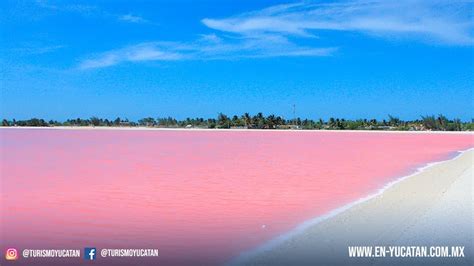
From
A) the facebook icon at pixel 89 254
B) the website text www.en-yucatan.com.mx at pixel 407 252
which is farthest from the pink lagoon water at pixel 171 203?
the website text www.en-yucatan.com.mx at pixel 407 252

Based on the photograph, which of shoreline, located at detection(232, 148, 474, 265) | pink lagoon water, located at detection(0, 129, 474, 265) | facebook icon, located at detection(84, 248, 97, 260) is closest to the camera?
facebook icon, located at detection(84, 248, 97, 260)

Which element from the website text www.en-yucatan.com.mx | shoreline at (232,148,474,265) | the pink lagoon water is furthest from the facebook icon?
the website text www.en-yucatan.com.mx

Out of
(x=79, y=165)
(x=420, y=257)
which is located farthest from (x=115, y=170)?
(x=420, y=257)

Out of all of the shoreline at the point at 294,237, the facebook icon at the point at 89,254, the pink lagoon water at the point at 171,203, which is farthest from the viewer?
the pink lagoon water at the point at 171,203

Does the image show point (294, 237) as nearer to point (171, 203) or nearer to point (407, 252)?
point (407, 252)

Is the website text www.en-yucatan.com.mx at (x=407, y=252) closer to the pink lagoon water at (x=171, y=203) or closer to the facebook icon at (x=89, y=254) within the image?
the pink lagoon water at (x=171, y=203)

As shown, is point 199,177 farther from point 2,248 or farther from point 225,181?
point 2,248

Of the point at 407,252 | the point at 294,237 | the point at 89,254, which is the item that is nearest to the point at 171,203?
the point at 294,237

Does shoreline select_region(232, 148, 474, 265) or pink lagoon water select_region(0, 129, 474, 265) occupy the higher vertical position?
pink lagoon water select_region(0, 129, 474, 265)

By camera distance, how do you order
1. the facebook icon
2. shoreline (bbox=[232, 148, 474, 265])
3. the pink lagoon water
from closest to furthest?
the facebook icon → shoreline (bbox=[232, 148, 474, 265]) → the pink lagoon water

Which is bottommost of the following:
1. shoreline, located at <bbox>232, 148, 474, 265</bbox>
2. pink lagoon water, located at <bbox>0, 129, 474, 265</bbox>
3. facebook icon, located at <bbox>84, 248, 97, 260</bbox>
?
shoreline, located at <bbox>232, 148, 474, 265</bbox>

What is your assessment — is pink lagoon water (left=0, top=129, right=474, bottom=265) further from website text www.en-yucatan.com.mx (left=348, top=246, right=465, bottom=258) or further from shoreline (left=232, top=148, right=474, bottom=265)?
website text www.en-yucatan.com.mx (left=348, top=246, right=465, bottom=258)

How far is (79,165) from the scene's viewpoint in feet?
42.2

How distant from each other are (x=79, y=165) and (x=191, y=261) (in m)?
9.21
